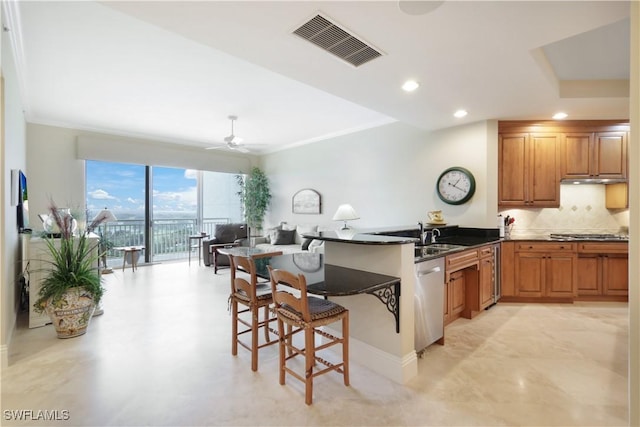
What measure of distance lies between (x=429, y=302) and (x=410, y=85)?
2018mm

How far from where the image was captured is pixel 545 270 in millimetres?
3922

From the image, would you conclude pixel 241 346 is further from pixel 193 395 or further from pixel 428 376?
pixel 428 376

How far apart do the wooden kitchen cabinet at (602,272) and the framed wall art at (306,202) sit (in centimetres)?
440

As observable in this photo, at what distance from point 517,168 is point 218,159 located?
616 cm

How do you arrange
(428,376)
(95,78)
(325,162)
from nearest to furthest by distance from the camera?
(428,376) < (95,78) < (325,162)

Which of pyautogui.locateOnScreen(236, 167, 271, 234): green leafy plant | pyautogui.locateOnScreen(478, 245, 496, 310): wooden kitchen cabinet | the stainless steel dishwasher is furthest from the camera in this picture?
pyautogui.locateOnScreen(236, 167, 271, 234): green leafy plant

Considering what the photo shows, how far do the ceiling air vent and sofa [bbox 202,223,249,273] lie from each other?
4.86 m

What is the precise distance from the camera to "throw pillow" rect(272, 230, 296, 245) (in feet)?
20.7

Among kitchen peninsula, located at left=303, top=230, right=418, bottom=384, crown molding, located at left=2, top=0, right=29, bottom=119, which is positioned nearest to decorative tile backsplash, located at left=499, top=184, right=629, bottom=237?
kitchen peninsula, located at left=303, top=230, right=418, bottom=384

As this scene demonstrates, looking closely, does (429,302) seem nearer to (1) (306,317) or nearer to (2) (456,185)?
(1) (306,317)

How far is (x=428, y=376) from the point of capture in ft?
7.36

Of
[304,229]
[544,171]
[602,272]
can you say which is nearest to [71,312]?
[304,229]

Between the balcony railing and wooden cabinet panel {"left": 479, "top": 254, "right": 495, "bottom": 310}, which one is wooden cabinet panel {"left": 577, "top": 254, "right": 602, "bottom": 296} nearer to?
wooden cabinet panel {"left": 479, "top": 254, "right": 495, "bottom": 310}

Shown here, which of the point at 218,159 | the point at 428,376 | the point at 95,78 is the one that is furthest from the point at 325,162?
the point at 428,376
